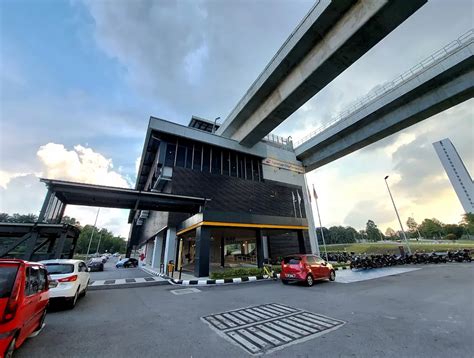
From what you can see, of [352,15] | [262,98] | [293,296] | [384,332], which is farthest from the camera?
[262,98]

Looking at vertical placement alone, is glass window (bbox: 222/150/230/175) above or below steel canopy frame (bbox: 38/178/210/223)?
above

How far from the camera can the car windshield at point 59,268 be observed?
6152 mm

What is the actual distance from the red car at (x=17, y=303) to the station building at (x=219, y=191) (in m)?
8.94

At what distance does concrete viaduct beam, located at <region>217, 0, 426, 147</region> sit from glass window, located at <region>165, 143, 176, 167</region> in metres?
7.72

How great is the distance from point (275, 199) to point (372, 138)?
12.2 metres

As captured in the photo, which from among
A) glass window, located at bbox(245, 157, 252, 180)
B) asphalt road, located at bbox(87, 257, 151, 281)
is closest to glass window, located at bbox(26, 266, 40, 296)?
asphalt road, located at bbox(87, 257, 151, 281)

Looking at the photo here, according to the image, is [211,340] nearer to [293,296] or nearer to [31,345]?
[31,345]

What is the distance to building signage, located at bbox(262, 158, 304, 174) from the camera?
26062 millimetres

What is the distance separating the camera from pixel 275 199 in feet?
80.7

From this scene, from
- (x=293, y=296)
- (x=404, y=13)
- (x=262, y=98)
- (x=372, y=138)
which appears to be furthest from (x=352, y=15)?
(x=293, y=296)

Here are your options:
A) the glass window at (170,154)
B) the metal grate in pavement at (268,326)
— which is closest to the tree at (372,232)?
the glass window at (170,154)

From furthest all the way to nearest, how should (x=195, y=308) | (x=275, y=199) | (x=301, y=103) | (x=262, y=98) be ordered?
(x=275, y=199), (x=262, y=98), (x=301, y=103), (x=195, y=308)

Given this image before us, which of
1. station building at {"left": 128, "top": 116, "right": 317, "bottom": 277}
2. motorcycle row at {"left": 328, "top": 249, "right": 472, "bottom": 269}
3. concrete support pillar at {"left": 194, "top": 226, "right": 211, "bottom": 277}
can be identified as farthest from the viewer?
motorcycle row at {"left": 328, "top": 249, "right": 472, "bottom": 269}

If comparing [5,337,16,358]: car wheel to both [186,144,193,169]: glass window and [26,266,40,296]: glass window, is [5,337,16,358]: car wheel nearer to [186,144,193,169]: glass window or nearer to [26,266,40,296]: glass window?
[26,266,40,296]: glass window
